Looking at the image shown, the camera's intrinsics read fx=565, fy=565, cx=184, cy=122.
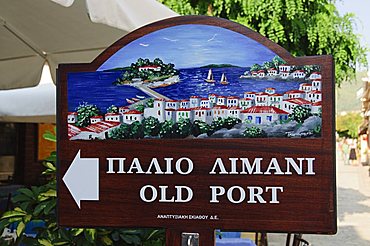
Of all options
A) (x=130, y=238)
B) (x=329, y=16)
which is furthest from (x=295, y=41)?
(x=130, y=238)

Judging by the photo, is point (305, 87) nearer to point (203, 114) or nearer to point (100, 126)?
point (203, 114)

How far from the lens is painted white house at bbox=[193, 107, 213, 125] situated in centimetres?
177

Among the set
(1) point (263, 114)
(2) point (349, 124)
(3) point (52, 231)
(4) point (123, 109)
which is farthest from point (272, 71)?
(2) point (349, 124)

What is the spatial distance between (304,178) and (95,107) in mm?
703

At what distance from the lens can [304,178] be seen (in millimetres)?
1703

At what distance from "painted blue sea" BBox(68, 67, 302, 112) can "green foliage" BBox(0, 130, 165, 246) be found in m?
0.79

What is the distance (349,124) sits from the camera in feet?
205

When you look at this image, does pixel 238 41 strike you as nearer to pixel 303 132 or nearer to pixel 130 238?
pixel 303 132

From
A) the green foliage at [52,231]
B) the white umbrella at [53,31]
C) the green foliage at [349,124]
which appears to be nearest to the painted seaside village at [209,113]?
the white umbrella at [53,31]

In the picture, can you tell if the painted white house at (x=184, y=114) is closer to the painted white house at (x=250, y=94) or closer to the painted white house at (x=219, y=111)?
the painted white house at (x=219, y=111)

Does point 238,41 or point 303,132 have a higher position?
point 238,41

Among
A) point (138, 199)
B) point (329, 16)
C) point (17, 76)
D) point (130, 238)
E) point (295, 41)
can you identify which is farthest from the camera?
point (329, 16)

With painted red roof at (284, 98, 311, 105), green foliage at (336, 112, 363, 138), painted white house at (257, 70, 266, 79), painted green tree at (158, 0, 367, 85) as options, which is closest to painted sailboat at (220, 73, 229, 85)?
painted white house at (257, 70, 266, 79)

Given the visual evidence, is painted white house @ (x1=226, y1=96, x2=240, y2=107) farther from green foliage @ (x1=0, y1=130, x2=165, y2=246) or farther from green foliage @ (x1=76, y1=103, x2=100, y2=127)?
green foliage @ (x1=0, y1=130, x2=165, y2=246)
